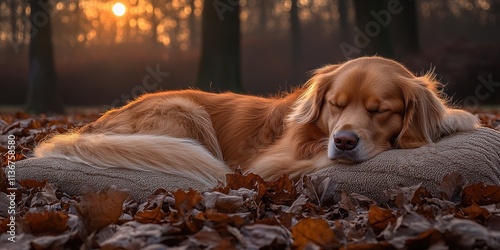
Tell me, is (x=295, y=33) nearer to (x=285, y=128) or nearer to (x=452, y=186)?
(x=285, y=128)

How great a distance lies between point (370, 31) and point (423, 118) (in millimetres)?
9297

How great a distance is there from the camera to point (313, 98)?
4.53 meters

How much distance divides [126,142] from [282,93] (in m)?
1.54

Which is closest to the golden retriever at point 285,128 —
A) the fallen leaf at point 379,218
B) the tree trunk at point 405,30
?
the fallen leaf at point 379,218

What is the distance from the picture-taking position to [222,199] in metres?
3.22

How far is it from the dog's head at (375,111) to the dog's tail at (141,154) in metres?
0.88

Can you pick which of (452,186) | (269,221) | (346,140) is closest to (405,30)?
(346,140)

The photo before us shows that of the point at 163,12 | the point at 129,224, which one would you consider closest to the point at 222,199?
the point at 129,224

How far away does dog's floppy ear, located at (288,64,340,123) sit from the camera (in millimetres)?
4492

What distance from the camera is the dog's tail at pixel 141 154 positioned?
14.0 feet

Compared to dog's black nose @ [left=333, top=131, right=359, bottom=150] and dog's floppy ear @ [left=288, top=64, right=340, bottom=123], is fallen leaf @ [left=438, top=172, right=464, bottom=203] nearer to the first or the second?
dog's black nose @ [left=333, top=131, right=359, bottom=150]

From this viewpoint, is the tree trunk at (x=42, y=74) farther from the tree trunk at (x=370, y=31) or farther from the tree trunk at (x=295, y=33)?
the tree trunk at (x=295, y=33)

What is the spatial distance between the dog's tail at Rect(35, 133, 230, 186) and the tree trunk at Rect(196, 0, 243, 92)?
8.51 meters

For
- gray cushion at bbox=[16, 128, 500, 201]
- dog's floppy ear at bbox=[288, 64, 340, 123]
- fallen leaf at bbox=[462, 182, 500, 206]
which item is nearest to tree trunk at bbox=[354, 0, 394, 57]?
dog's floppy ear at bbox=[288, 64, 340, 123]
